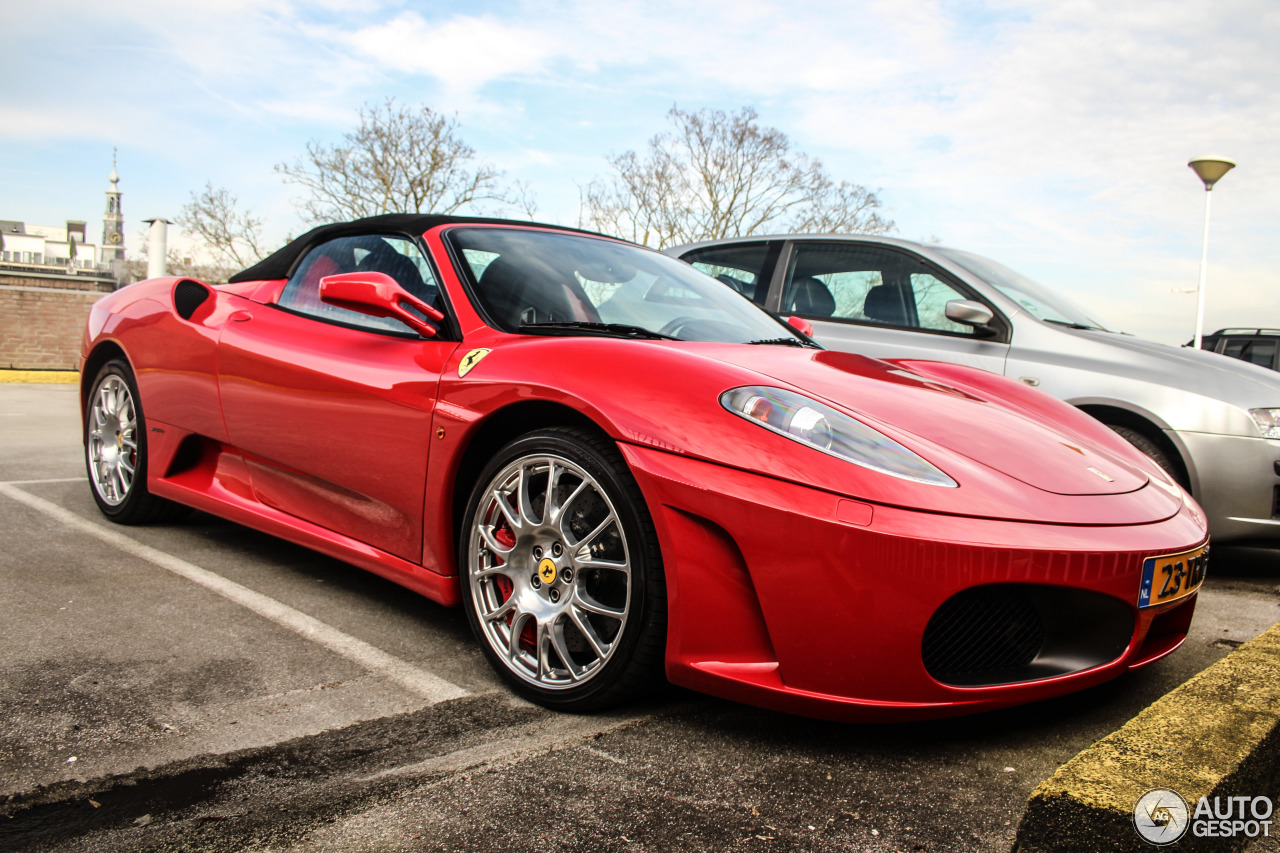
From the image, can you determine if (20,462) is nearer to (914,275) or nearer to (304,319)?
(304,319)

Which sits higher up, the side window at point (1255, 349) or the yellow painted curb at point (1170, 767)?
the side window at point (1255, 349)

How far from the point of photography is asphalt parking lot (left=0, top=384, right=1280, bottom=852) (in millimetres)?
1626

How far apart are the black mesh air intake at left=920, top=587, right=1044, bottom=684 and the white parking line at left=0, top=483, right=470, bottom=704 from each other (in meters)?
1.12

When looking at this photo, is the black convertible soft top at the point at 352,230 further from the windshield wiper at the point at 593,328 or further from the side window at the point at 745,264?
the side window at the point at 745,264

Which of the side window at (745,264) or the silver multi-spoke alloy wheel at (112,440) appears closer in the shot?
the silver multi-spoke alloy wheel at (112,440)

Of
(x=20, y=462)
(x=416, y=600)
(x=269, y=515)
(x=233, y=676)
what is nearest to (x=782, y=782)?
(x=233, y=676)

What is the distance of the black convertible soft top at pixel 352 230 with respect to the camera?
122 inches

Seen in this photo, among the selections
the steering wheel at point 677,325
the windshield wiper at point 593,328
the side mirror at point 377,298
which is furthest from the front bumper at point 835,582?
the side mirror at point 377,298

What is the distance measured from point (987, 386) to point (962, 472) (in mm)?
1112

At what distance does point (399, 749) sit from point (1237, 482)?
11.7ft

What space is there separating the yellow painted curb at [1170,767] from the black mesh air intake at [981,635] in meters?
0.26

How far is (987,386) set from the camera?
3.03m

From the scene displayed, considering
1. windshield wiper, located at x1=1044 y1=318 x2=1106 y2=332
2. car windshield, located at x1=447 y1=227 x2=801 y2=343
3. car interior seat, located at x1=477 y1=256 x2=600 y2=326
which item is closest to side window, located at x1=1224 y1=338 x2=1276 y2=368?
windshield wiper, located at x1=1044 y1=318 x2=1106 y2=332
